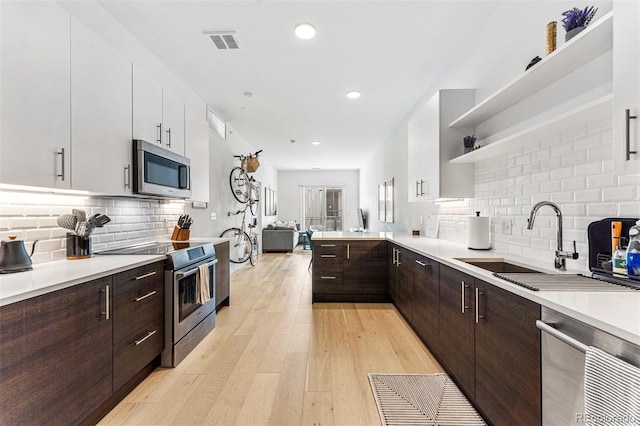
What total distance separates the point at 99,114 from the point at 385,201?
553cm

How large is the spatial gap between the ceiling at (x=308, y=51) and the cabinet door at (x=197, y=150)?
1.85ft

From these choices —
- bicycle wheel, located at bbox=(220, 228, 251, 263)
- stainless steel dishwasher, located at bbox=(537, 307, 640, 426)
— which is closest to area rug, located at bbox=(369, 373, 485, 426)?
stainless steel dishwasher, located at bbox=(537, 307, 640, 426)

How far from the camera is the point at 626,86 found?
1154 mm

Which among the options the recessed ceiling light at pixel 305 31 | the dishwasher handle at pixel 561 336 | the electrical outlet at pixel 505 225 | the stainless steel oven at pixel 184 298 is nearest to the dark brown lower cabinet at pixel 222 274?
the stainless steel oven at pixel 184 298

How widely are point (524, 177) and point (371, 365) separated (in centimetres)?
177

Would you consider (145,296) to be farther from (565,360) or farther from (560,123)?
(560,123)

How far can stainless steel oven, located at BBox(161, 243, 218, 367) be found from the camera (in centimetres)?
232

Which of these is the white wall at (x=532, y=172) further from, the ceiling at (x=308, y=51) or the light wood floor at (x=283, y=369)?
the light wood floor at (x=283, y=369)

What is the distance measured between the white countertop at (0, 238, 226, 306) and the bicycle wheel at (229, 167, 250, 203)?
387cm

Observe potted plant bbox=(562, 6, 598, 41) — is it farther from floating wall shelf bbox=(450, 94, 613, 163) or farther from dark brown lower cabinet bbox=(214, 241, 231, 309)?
dark brown lower cabinet bbox=(214, 241, 231, 309)

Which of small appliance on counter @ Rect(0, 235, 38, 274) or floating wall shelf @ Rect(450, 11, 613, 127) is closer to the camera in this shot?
floating wall shelf @ Rect(450, 11, 613, 127)

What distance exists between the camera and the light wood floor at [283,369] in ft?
5.90

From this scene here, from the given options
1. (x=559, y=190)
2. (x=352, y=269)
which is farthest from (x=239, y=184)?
(x=559, y=190)

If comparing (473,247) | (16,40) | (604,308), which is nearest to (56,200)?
(16,40)
